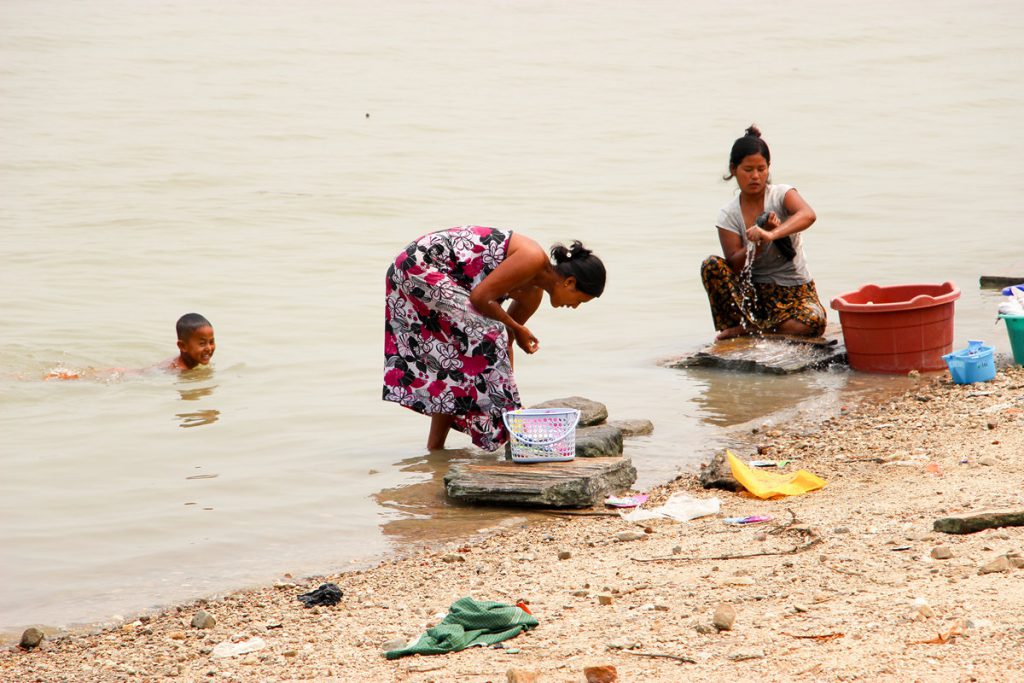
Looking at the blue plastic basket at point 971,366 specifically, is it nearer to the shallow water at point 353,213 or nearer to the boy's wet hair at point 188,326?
the shallow water at point 353,213

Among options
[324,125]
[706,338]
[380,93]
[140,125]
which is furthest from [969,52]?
[706,338]

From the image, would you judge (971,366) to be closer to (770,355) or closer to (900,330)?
(900,330)

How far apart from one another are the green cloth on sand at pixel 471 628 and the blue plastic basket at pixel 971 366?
13.2ft

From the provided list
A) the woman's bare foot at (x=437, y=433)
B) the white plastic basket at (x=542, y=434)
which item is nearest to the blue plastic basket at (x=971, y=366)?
the white plastic basket at (x=542, y=434)

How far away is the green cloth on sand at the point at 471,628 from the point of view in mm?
3221

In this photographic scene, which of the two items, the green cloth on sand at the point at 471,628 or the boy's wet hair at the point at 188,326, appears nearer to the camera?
the green cloth on sand at the point at 471,628

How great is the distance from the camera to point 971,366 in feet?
21.4

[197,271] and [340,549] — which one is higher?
[197,271]

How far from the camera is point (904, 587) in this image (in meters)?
3.20

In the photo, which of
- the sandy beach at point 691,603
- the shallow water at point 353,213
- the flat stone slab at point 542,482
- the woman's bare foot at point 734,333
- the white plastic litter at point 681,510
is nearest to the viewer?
the sandy beach at point 691,603

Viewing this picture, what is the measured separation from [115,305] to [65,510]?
551 centimetres

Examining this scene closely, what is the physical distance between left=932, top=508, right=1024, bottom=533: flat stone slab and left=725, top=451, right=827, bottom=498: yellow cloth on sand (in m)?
1.04

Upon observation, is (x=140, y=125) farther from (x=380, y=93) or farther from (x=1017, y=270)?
(x=1017, y=270)

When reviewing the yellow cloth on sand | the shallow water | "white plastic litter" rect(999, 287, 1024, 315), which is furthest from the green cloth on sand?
"white plastic litter" rect(999, 287, 1024, 315)
